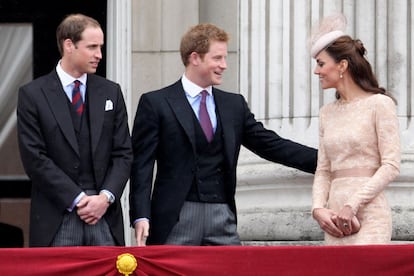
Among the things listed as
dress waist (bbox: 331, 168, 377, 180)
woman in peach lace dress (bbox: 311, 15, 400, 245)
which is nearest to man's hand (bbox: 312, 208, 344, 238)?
woman in peach lace dress (bbox: 311, 15, 400, 245)

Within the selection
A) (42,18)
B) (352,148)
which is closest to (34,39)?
(42,18)

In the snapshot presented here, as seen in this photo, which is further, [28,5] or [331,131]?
[28,5]

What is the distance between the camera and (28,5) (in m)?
12.8

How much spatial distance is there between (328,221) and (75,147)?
4.53ft

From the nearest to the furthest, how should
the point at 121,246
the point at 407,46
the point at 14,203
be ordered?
1. the point at 121,246
2. the point at 407,46
3. the point at 14,203

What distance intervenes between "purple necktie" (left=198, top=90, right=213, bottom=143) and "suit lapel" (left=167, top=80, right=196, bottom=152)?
7 cm

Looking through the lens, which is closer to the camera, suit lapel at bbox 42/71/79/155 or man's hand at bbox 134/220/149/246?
suit lapel at bbox 42/71/79/155

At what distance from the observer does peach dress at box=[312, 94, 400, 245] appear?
9133 mm

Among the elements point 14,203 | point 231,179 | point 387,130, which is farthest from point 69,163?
point 14,203

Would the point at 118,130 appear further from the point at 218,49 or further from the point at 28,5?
the point at 28,5

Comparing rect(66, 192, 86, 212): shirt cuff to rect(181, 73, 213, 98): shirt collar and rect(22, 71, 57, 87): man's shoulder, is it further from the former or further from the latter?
rect(181, 73, 213, 98): shirt collar

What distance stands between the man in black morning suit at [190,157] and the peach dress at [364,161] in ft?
1.77

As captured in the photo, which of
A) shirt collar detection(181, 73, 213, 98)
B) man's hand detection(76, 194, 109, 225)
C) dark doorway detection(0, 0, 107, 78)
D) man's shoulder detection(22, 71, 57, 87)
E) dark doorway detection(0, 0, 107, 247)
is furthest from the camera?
dark doorway detection(0, 0, 107, 78)

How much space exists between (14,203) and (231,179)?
3465 mm
